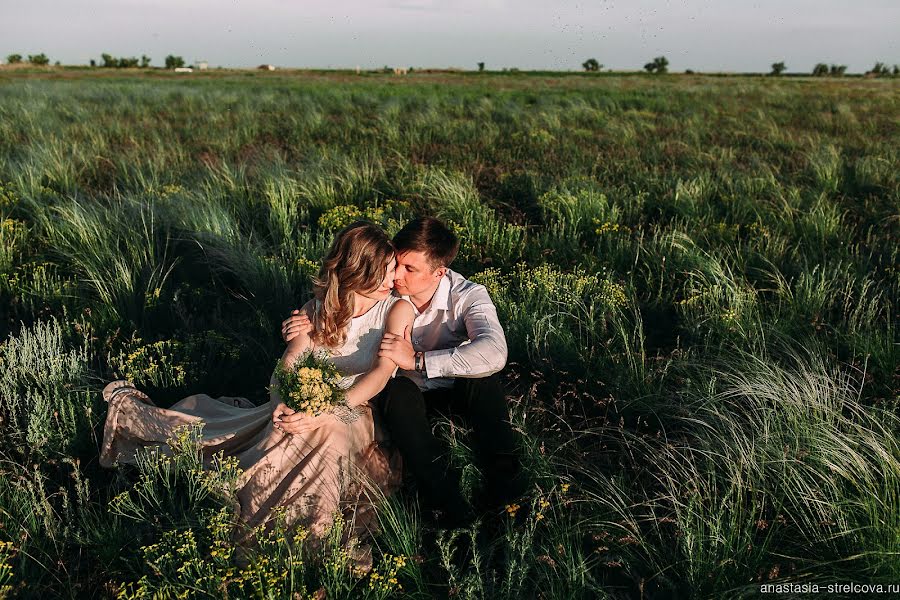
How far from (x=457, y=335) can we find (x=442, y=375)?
46cm

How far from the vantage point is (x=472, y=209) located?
215 inches

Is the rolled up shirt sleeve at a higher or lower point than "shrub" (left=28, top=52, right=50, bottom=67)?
lower

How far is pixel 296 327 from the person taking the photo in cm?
286

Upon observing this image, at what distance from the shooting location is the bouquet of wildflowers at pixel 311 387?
2.32 meters

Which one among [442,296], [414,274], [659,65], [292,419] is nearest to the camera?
[292,419]

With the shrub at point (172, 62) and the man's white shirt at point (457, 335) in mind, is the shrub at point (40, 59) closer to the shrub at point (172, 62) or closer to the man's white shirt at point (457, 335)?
the shrub at point (172, 62)

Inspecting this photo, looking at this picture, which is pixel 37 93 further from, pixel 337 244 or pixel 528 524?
pixel 528 524

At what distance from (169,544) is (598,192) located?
501 cm

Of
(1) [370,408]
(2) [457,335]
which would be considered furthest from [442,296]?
(1) [370,408]

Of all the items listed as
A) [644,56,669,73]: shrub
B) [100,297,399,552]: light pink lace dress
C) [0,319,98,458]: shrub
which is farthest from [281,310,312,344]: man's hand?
[644,56,669,73]: shrub

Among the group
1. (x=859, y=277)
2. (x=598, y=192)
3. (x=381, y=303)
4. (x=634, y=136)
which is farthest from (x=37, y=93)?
(x=859, y=277)

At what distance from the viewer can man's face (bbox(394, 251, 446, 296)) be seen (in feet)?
9.56

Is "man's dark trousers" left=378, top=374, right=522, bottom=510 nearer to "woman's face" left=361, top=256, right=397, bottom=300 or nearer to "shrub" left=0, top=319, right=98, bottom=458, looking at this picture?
"woman's face" left=361, top=256, right=397, bottom=300

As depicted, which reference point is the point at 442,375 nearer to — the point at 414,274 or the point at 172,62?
the point at 414,274
